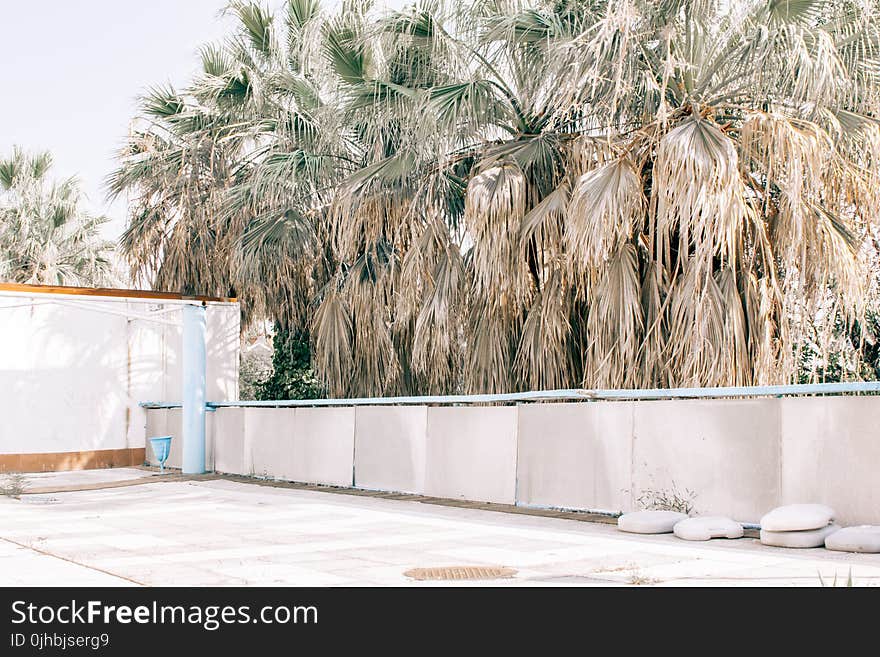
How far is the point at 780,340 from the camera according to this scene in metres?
12.4

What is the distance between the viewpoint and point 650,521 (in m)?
9.45

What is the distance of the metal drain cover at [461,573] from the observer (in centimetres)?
705

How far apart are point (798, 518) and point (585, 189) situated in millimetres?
4895

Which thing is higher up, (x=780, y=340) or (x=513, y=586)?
(x=780, y=340)

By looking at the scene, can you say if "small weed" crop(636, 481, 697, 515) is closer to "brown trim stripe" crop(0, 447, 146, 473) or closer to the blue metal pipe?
the blue metal pipe

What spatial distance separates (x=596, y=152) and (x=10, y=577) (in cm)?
876

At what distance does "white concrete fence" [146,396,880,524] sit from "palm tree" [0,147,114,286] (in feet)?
57.6

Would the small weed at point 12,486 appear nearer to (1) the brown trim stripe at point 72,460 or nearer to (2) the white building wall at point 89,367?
(1) the brown trim stripe at point 72,460

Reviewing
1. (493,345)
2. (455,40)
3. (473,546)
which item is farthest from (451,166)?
(473,546)

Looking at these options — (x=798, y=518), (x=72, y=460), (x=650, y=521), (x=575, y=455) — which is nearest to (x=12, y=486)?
(x=72, y=460)

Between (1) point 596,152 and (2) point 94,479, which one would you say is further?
(2) point 94,479

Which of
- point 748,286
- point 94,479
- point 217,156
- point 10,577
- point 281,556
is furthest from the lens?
point 217,156

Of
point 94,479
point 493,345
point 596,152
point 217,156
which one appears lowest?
point 94,479
